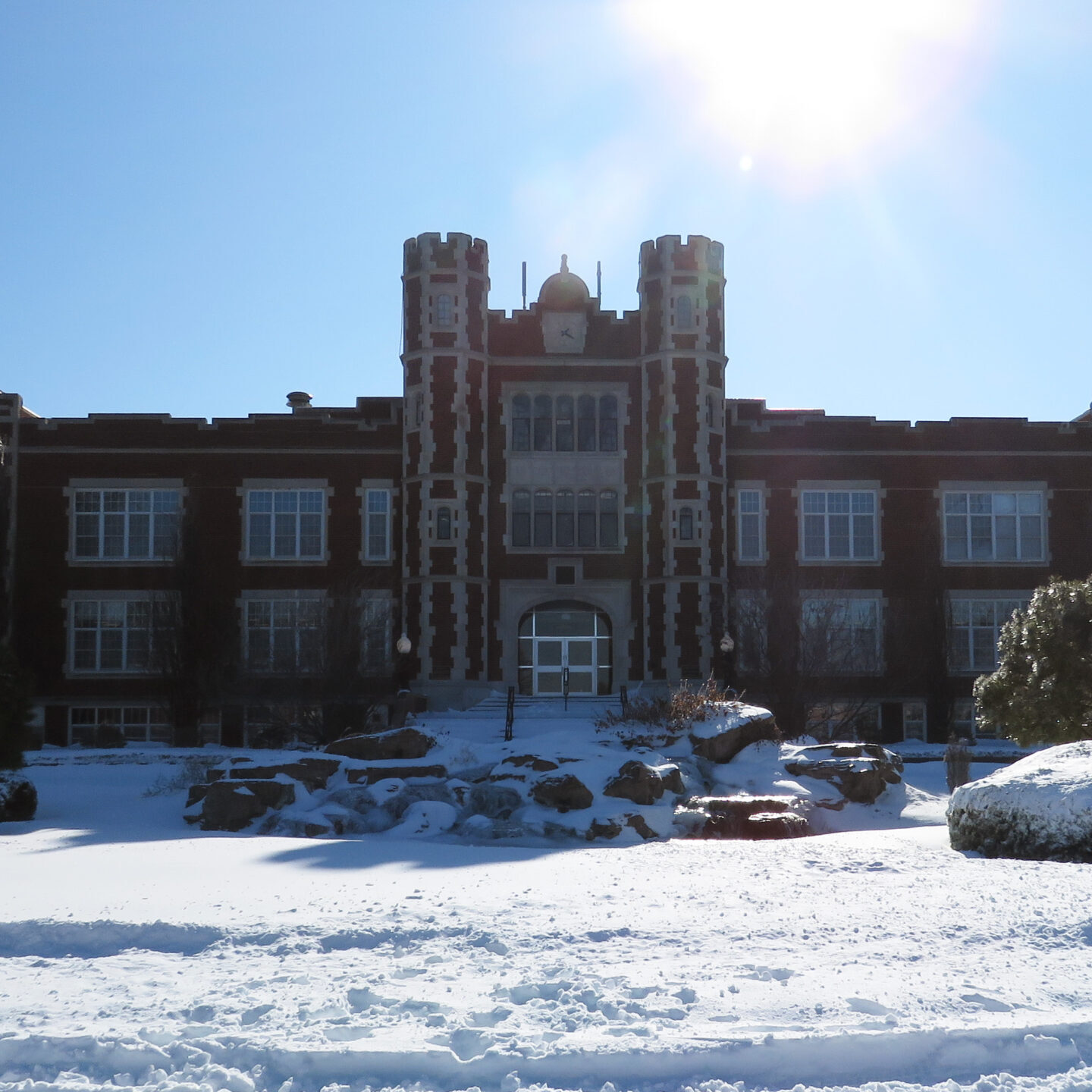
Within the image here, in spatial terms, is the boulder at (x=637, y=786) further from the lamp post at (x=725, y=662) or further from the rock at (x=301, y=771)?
the lamp post at (x=725, y=662)

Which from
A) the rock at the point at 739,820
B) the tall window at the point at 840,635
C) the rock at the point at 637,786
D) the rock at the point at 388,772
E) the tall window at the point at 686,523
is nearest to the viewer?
the rock at the point at 739,820

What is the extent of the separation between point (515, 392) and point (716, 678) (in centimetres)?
923

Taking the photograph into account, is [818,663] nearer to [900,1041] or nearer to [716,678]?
[716,678]

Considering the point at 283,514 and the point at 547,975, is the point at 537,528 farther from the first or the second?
the point at 547,975

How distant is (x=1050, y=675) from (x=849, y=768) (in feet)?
12.4

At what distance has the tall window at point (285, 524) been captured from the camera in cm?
3391

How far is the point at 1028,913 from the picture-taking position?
8102 millimetres

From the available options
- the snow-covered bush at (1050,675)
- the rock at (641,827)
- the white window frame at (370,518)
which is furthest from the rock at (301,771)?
the white window frame at (370,518)

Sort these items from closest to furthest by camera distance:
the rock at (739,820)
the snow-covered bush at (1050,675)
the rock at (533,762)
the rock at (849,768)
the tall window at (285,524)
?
1. the rock at (739,820)
2. the rock at (533,762)
3. the rock at (849,768)
4. the snow-covered bush at (1050,675)
5. the tall window at (285,524)

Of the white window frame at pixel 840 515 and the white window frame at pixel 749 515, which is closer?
the white window frame at pixel 749 515

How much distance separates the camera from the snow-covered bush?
19391 millimetres

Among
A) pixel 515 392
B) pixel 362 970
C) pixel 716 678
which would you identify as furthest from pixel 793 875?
pixel 515 392

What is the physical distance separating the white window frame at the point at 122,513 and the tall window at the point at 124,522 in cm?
2

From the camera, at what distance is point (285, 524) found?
112 feet
